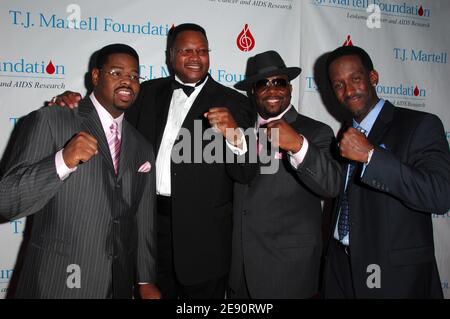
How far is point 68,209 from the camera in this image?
1.75 metres

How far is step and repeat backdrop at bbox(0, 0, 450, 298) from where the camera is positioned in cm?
290

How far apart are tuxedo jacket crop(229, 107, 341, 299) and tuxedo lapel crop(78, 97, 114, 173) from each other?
882 mm

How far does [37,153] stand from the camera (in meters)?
1.70

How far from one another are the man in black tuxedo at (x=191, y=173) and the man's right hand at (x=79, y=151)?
2.38 ft

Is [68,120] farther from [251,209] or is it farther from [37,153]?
[251,209]

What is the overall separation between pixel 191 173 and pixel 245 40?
1.61 m

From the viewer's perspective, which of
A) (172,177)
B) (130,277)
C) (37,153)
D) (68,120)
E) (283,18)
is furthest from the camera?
(283,18)

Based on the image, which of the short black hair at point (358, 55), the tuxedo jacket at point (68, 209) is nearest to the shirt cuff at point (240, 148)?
the tuxedo jacket at point (68, 209)

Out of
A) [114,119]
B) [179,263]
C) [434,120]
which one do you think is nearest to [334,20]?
[434,120]

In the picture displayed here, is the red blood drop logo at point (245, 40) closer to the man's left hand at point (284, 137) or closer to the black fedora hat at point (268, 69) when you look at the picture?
the black fedora hat at point (268, 69)

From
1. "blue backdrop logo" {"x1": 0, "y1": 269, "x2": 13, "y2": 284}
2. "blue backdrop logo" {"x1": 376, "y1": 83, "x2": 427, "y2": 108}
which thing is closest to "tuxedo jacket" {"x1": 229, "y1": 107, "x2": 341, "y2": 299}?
"blue backdrop logo" {"x1": 376, "y1": 83, "x2": 427, "y2": 108}

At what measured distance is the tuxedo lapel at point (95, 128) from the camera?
185 cm

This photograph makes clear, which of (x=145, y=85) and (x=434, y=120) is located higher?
(x=145, y=85)

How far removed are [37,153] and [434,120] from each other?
2033mm
